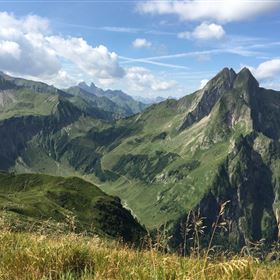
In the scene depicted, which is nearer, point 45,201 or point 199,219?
point 199,219

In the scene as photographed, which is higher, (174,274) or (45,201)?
(174,274)

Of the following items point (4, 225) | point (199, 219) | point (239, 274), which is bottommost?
point (4, 225)

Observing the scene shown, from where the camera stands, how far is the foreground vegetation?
19.4 ft

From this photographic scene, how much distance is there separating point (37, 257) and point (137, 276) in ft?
6.91

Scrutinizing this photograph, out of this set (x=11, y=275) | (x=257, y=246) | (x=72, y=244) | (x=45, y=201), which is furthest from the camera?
(x=45, y=201)

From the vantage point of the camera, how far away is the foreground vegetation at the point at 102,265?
590 cm

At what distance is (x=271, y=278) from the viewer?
6.09 m

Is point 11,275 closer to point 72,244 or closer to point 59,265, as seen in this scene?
point 59,265

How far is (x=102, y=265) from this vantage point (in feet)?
24.2

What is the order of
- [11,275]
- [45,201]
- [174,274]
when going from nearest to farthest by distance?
A: [174,274] → [11,275] → [45,201]

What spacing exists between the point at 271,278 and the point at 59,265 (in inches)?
136

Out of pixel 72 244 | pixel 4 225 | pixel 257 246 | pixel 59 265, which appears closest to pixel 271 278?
pixel 257 246

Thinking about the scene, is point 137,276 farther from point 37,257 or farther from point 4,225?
point 4,225

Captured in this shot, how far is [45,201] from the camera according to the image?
165 m
